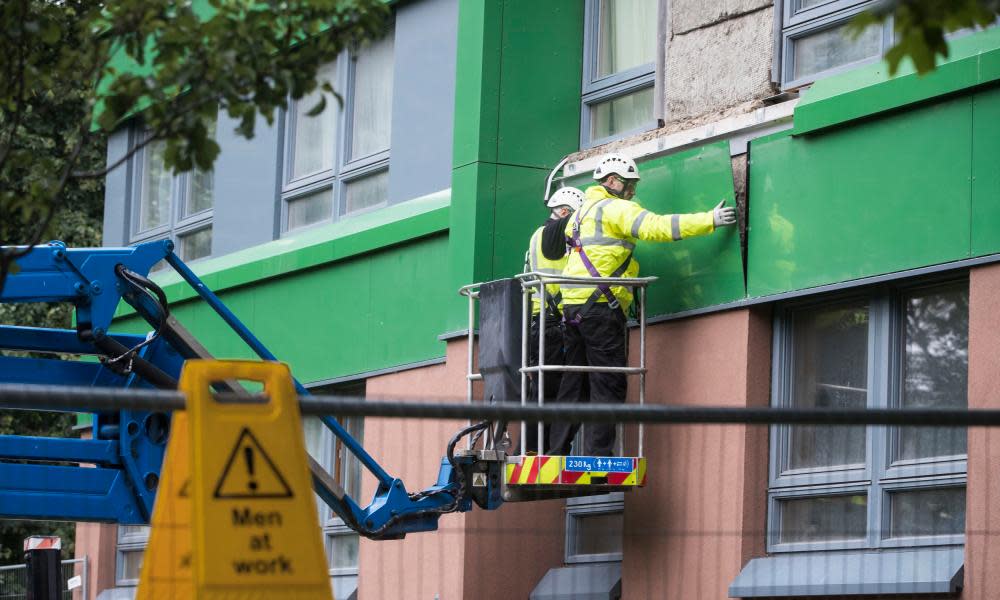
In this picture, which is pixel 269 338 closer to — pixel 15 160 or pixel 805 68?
pixel 805 68

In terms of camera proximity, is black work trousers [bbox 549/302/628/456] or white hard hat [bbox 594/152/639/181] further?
white hard hat [bbox 594/152/639/181]

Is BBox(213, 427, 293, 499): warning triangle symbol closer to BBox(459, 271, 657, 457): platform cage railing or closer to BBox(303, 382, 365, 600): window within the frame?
BBox(459, 271, 657, 457): platform cage railing

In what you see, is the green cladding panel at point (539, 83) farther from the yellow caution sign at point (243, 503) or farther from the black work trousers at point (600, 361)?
the yellow caution sign at point (243, 503)

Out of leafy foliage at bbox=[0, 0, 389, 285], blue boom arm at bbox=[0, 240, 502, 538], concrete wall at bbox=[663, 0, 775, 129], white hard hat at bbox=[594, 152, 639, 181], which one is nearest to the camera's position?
leafy foliage at bbox=[0, 0, 389, 285]

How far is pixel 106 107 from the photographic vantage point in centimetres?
571

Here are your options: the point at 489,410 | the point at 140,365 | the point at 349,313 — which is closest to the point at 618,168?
the point at 140,365

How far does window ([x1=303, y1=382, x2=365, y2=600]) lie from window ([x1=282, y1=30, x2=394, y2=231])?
1842 mm

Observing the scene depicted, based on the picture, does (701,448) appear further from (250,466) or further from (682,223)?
(250,466)

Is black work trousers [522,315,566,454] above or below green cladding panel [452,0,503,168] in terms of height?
below

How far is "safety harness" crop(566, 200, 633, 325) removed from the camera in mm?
10703

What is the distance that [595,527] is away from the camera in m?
11.7

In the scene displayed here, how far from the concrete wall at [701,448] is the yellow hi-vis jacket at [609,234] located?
1.71 ft

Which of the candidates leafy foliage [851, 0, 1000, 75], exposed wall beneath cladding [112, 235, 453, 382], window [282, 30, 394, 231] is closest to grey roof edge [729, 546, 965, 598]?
leafy foliage [851, 0, 1000, 75]

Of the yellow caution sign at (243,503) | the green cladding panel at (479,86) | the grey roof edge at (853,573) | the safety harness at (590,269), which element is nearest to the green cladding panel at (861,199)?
the safety harness at (590,269)
